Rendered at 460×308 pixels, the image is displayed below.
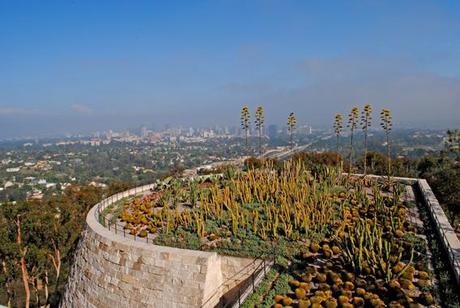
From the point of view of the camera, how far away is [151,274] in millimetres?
12094

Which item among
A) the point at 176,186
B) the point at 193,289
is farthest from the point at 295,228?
the point at 176,186

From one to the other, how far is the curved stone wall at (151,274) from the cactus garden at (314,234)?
130 centimetres

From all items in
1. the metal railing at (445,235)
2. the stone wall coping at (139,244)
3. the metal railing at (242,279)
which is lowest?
the metal railing at (242,279)

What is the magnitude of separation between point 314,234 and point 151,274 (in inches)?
252

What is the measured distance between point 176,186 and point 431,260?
14518 millimetres

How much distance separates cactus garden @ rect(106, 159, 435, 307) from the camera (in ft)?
34.2

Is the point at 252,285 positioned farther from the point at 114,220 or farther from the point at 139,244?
the point at 114,220

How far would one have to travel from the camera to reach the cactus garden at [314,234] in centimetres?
1042

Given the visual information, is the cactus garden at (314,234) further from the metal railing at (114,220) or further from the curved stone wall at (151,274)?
the curved stone wall at (151,274)

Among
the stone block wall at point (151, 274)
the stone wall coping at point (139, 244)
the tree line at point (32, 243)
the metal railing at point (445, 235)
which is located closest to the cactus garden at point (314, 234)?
the metal railing at point (445, 235)

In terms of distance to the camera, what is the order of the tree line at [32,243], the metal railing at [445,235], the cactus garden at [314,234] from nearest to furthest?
1. the cactus garden at [314,234]
2. the metal railing at [445,235]
3. the tree line at [32,243]

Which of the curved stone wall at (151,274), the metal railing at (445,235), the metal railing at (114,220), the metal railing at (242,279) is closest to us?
the metal railing at (445,235)

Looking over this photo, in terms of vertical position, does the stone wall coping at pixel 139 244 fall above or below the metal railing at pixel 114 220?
above

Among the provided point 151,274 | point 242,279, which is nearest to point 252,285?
point 242,279
